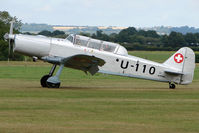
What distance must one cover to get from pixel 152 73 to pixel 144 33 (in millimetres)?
111126

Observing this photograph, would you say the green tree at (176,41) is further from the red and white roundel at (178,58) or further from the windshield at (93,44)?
the windshield at (93,44)

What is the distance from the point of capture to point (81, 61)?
18719 mm

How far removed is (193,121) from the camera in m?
11.1

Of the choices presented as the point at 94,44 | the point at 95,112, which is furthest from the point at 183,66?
the point at 95,112

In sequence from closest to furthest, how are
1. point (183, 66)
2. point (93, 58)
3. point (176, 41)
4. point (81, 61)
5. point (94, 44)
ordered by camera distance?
point (93, 58)
point (81, 61)
point (94, 44)
point (183, 66)
point (176, 41)

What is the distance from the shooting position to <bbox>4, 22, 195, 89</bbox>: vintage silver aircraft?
1852 centimetres

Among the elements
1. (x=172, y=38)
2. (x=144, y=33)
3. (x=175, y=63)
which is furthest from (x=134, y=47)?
(x=175, y=63)

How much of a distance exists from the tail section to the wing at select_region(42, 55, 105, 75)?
3320 mm

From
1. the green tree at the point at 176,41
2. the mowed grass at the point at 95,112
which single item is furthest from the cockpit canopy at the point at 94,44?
the green tree at the point at 176,41

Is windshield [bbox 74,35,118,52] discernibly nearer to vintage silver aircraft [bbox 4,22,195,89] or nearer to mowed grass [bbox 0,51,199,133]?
vintage silver aircraft [bbox 4,22,195,89]

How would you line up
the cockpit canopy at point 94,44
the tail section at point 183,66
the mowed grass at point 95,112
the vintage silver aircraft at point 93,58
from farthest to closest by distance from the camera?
the tail section at point 183,66 < the cockpit canopy at point 94,44 < the vintage silver aircraft at point 93,58 < the mowed grass at point 95,112

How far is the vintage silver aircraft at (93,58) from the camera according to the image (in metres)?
18.5

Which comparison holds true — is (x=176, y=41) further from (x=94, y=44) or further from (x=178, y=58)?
(x=94, y=44)

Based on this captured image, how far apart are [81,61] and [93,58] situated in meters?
0.85
